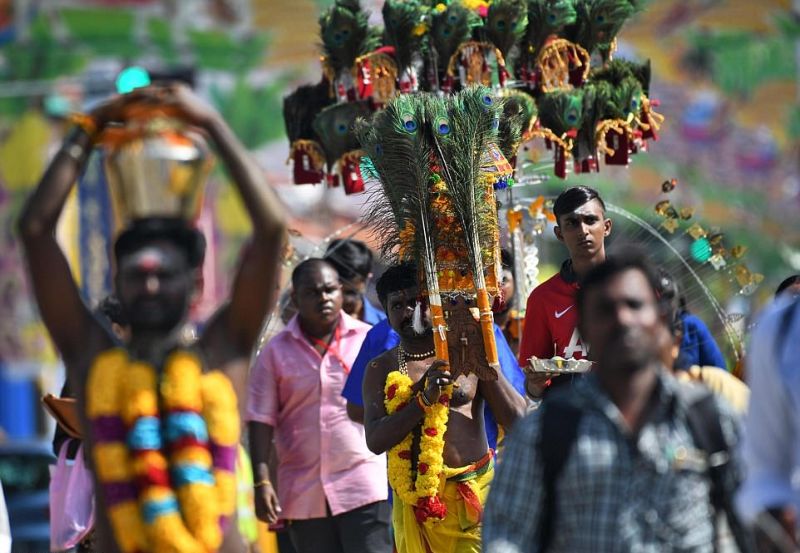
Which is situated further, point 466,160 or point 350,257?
point 350,257

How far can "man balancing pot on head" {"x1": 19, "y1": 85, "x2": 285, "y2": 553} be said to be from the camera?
4645 millimetres

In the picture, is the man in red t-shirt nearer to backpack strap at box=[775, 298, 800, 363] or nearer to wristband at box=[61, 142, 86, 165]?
backpack strap at box=[775, 298, 800, 363]

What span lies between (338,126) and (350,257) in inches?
35.1

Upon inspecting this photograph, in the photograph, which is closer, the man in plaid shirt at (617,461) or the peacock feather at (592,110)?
the man in plaid shirt at (617,461)

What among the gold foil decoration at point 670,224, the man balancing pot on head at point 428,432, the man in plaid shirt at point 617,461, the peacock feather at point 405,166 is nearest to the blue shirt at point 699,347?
the man balancing pot on head at point 428,432

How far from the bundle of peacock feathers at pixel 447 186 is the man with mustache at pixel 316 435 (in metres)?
1.73

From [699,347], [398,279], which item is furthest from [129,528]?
[699,347]

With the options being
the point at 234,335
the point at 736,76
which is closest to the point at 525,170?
the point at 234,335

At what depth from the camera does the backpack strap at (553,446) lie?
4.23 m

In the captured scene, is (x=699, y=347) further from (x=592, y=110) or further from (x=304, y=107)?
(x=304, y=107)

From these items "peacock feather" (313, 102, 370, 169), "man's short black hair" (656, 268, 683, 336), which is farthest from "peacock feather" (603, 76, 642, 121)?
"man's short black hair" (656, 268, 683, 336)

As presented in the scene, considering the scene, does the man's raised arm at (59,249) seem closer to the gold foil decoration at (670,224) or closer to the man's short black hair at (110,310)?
the man's short black hair at (110,310)

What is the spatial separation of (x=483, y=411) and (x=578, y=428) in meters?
2.77

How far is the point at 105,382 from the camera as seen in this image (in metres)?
4.70
